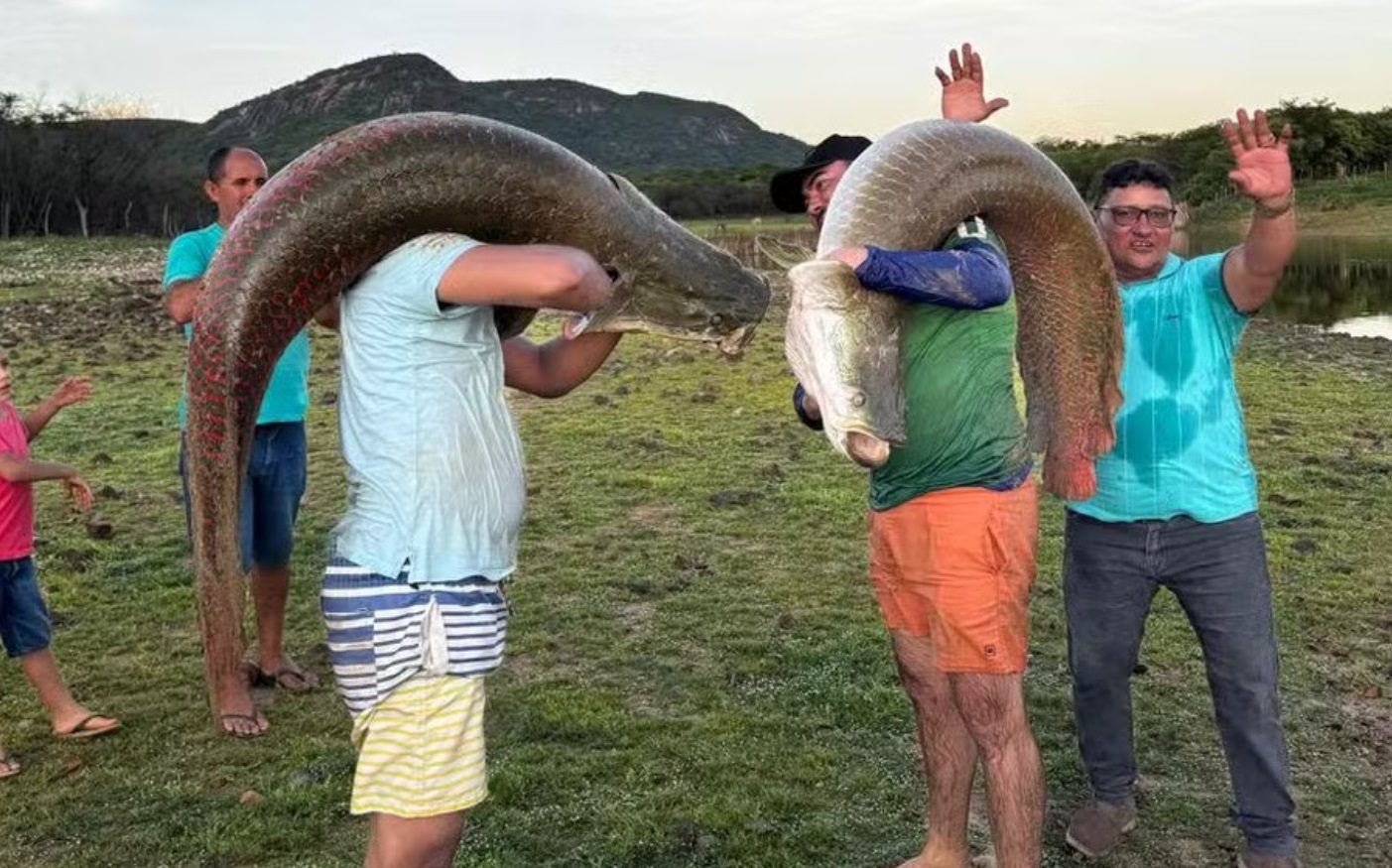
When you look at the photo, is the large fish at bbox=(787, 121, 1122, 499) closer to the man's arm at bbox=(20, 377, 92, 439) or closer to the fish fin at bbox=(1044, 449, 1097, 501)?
the fish fin at bbox=(1044, 449, 1097, 501)

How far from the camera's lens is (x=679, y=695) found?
5473 mm

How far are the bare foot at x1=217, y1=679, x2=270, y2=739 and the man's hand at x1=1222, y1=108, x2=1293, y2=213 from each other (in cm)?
331

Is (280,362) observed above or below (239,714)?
above

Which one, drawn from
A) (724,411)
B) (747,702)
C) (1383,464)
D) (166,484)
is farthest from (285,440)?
(1383,464)

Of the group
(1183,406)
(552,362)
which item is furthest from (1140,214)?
(552,362)

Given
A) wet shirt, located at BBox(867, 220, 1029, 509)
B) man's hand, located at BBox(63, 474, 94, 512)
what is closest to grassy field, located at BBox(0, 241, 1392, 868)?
man's hand, located at BBox(63, 474, 94, 512)

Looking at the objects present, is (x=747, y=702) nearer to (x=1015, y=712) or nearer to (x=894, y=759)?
(x=894, y=759)

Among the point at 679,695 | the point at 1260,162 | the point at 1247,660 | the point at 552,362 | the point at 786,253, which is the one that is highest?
the point at 1260,162

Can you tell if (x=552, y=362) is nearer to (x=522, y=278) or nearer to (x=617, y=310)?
(x=617, y=310)

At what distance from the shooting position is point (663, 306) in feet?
9.74

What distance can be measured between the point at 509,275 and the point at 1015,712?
6.76ft

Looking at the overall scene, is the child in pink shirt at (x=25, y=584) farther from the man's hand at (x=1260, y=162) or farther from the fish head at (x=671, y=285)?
the man's hand at (x=1260, y=162)

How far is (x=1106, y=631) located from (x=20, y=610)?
4.41 metres

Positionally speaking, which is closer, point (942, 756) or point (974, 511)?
point (974, 511)
